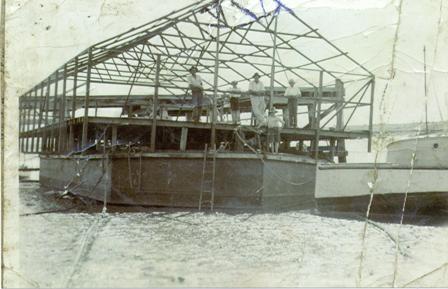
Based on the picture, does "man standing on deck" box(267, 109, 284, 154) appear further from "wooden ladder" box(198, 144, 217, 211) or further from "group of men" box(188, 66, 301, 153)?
"wooden ladder" box(198, 144, 217, 211)

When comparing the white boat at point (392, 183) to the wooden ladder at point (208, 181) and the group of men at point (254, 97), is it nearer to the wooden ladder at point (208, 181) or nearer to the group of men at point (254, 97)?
the group of men at point (254, 97)

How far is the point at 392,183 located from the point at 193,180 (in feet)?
18.6

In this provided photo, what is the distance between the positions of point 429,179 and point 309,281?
7957 millimetres

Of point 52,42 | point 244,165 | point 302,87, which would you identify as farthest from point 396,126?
point 52,42

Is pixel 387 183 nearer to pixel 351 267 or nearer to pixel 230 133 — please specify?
pixel 230 133

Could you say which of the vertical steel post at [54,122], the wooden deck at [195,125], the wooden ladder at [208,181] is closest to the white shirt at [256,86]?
the wooden deck at [195,125]

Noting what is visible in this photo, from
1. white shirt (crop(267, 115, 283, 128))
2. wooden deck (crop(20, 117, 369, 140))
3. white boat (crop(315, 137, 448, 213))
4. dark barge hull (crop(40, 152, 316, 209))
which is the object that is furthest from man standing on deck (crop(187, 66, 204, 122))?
white boat (crop(315, 137, 448, 213))

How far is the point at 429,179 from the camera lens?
44.6 feet

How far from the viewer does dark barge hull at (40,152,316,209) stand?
12938 millimetres

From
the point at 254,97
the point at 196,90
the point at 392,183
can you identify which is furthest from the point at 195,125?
the point at 392,183

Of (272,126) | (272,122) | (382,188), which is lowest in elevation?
(382,188)

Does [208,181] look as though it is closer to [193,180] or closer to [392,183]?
[193,180]

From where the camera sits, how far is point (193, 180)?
13000 millimetres

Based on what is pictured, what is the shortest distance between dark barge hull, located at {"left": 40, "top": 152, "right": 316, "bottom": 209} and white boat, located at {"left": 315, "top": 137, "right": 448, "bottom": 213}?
122cm
